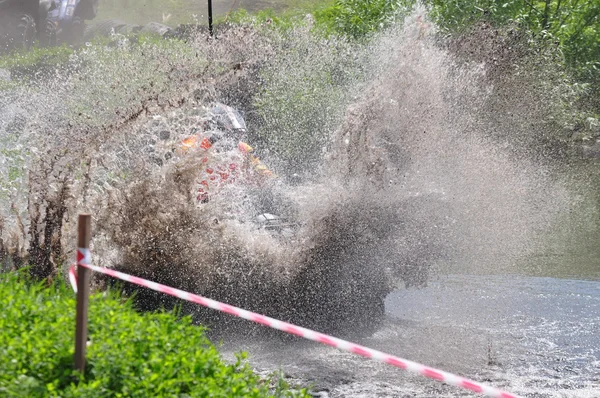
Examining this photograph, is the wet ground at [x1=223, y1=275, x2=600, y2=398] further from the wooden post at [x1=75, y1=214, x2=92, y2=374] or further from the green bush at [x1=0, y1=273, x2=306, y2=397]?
the wooden post at [x1=75, y1=214, x2=92, y2=374]

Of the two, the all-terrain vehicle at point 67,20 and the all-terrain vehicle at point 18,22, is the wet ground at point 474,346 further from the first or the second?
the all-terrain vehicle at point 67,20

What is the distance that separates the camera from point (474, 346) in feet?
26.5

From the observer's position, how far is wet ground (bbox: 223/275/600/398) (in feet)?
22.0

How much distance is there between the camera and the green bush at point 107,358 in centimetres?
409

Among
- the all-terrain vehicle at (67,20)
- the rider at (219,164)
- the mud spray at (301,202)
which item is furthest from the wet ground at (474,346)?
the all-terrain vehicle at (67,20)

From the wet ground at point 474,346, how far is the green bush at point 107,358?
181 cm

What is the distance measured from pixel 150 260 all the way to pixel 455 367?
2.76 metres

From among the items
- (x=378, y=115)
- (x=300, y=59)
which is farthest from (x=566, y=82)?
(x=378, y=115)

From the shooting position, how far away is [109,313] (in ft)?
16.1

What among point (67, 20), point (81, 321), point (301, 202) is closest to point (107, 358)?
point (81, 321)

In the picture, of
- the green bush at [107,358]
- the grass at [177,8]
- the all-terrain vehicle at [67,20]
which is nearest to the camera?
the green bush at [107,358]

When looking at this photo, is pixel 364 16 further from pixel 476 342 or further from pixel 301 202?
pixel 476 342

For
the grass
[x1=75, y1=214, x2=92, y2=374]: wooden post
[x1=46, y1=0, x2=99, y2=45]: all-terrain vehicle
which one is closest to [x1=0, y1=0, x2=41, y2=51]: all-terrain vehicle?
[x1=46, y1=0, x2=99, y2=45]: all-terrain vehicle

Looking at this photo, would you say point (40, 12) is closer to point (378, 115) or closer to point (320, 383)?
point (378, 115)
